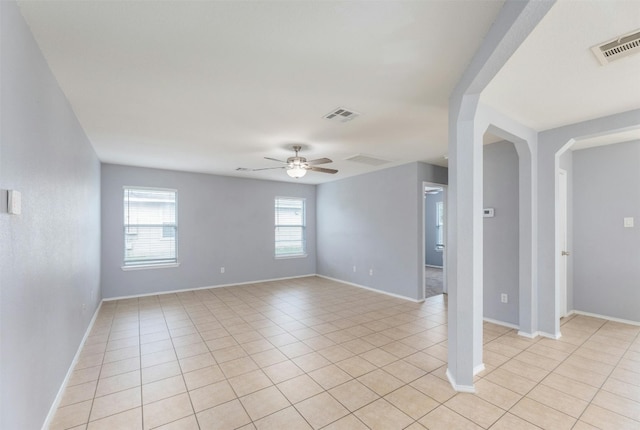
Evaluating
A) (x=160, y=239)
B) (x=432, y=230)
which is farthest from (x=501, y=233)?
(x=160, y=239)

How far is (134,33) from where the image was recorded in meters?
1.70

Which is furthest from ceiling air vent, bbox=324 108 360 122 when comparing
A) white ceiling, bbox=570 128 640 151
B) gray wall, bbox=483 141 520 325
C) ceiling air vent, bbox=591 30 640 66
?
white ceiling, bbox=570 128 640 151

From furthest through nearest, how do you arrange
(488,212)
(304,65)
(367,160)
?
(367,160), (488,212), (304,65)

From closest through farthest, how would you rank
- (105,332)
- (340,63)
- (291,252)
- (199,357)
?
(340,63) < (199,357) < (105,332) < (291,252)

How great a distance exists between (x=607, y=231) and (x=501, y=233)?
61.9 inches

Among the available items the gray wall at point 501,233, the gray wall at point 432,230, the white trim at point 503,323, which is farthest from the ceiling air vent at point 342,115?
the gray wall at point 432,230

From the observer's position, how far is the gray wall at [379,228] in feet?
17.1

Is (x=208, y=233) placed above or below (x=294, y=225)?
below

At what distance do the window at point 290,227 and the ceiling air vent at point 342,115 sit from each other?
447 cm

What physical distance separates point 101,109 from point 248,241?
→ 170 inches

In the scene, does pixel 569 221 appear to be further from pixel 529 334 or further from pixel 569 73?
pixel 569 73

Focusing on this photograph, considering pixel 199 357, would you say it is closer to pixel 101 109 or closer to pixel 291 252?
pixel 101 109

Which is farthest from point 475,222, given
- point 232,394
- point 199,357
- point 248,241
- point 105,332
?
point 248,241

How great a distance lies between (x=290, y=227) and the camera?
7570 millimetres
